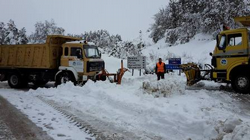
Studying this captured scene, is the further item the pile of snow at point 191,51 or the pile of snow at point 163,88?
the pile of snow at point 191,51

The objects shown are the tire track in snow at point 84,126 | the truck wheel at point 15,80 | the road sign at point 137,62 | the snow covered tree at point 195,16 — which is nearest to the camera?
the tire track in snow at point 84,126

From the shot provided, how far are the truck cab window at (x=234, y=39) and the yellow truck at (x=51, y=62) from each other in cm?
673

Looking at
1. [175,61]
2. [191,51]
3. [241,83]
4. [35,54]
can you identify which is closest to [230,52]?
[241,83]

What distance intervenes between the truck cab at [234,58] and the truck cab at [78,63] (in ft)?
20.1

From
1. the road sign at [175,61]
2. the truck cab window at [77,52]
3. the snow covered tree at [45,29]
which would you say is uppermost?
the snow covered tree at [45,29]

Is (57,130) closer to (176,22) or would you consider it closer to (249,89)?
(249,89)

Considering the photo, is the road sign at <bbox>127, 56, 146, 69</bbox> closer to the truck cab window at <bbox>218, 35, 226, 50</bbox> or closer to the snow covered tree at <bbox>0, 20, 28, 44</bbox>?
the truck cab window at <bbox>218, 35, 226, 50</bbox>

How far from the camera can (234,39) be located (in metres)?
10.6

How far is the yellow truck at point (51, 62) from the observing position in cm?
1273

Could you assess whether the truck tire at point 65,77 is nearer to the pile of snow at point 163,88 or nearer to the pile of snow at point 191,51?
the pile of snow at point 163,88

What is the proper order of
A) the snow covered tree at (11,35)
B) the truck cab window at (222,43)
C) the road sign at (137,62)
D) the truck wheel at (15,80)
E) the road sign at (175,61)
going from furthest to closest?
the snow covered tree at (11,35) < the road sign at (137,62) < the road sign at (175,61) < the truck wheel at (15,80) < the truck cab window at (222,43)

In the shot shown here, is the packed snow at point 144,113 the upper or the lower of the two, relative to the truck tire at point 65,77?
lower

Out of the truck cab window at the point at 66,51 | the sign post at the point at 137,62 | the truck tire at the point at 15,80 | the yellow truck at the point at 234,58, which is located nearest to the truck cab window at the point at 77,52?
the truck cab window at the point at 66,51

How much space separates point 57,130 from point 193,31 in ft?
95.0
